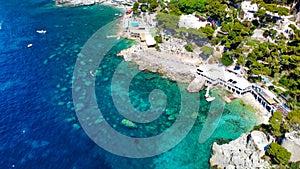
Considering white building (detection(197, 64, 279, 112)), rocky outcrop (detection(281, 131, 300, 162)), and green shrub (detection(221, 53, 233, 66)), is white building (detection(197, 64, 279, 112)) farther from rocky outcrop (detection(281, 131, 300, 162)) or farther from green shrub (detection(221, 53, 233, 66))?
rocky outcrop (detection(281, 131, 300, 162))

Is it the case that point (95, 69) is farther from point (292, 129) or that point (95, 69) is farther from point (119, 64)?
point (292, 129)

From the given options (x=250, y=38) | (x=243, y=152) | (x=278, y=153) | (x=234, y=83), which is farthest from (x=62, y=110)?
(x=250, y=38)

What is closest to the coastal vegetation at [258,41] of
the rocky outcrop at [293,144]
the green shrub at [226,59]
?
the green shrub at [226,59]

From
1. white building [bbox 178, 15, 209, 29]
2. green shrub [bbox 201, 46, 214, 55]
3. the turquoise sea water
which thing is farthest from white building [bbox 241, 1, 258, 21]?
the turquoise sea water

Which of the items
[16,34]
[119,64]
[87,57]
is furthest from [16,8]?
[119,64]

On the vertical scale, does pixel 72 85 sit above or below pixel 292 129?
below
